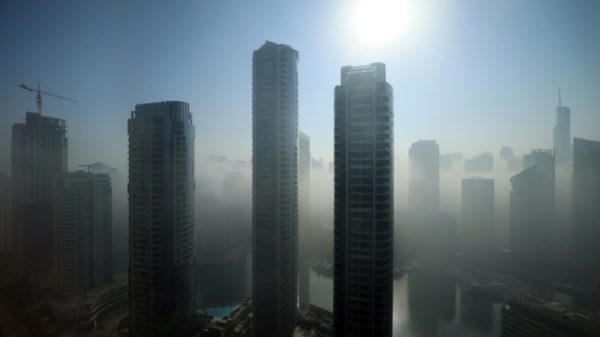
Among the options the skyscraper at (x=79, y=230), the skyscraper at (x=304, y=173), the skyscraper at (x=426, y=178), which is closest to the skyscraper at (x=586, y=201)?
the skyscraper at (x=426, y=178)

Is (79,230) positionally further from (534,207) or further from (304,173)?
(534,207)

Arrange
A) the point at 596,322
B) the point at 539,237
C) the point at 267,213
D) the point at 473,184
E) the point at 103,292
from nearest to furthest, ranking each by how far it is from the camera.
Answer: the point at 596,322 → the point at 267,213 → the point at 103,292 → the point at 539,237 → the point at 473,184

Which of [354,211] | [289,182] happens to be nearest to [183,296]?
[289,182]

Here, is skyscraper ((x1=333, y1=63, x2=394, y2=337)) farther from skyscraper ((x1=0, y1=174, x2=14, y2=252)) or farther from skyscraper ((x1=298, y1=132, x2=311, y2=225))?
skyscraper ((x1=0, y1=174, x2=14, y2=252))

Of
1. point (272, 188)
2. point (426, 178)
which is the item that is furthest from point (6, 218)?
point (426, 178)

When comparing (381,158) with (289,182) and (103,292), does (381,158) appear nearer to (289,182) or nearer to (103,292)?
(289,182)

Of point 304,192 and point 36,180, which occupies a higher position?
point 36,180
